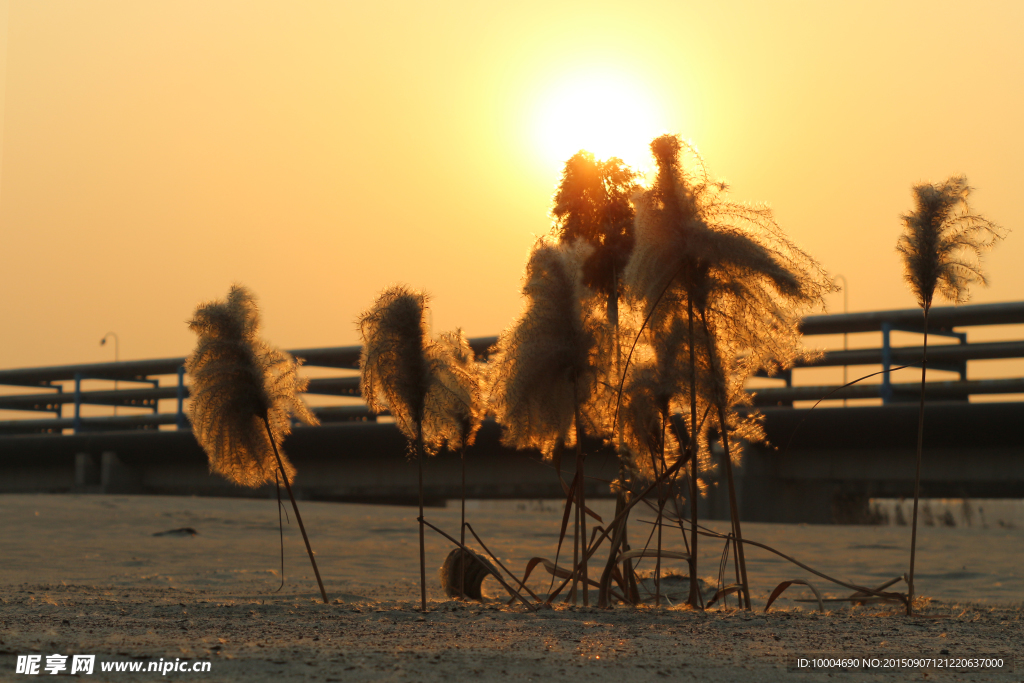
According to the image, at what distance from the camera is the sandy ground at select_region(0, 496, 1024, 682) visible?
451cm

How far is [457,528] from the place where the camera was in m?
18.7

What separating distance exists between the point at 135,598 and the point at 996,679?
6.24 meters

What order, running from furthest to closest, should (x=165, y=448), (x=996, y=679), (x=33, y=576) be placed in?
1. (x=165, y=448)
2. (x=33, y=576)
3. (x=996, y=679)

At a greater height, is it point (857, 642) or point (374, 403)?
point (374, 403)

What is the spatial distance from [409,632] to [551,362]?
7.07ft

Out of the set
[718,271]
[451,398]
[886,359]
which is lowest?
[451,398]

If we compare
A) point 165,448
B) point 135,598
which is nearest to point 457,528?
point 135,598

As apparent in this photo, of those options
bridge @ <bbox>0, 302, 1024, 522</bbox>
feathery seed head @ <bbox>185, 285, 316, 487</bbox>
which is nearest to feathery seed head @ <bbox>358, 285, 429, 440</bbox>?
feathery seed head @ <bbox>185, 285, 316, 487</bbox>

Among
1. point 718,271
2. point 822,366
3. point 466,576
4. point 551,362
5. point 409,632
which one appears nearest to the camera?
point 409,632

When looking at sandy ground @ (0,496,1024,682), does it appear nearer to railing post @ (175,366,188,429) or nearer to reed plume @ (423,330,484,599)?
reed plume @ (423,330,484,599)

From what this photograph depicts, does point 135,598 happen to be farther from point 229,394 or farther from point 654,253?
point 654,253

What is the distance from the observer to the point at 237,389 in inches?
285

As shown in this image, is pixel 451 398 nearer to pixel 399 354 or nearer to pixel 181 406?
pixel 399 354
